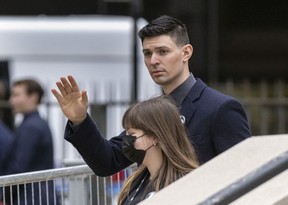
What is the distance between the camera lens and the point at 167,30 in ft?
15.8

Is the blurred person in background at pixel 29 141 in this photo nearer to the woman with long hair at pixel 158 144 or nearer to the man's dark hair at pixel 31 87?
the man's dark hair at pixel 31 87

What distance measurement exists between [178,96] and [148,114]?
49 cm

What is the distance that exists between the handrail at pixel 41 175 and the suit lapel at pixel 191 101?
933 mm

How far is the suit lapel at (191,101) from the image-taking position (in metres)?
4.71

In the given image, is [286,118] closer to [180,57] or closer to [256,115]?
[256,115]

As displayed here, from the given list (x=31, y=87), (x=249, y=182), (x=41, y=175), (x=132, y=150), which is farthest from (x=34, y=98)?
(x=249, y=182)

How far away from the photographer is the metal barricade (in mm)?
5281

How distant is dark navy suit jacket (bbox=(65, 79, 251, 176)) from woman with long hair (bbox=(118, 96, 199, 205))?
259mm

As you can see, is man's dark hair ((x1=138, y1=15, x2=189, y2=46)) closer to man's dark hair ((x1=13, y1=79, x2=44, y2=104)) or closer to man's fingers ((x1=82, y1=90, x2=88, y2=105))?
man's fingers ((x1=82, y1=90, x2=88, y2=105))

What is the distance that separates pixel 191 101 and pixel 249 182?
1.65m

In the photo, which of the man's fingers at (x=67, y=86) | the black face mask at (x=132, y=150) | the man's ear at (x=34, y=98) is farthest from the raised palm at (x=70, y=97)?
the man's ear at (x=34, y=98)

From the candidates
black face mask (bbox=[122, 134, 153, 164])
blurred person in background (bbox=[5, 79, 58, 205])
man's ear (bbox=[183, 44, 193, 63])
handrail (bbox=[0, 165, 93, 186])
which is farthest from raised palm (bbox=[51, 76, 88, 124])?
blurred person in background (bbox=[5, 79, 58, 205])

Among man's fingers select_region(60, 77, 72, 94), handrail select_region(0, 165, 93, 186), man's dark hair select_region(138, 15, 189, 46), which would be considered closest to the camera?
man's fingers select_region(60, 77, 72, 94)

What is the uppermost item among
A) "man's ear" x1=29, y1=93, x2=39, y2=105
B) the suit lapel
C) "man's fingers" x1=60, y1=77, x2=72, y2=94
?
"man's fingers" x1=60, y1=77, x2=72, y2=94
